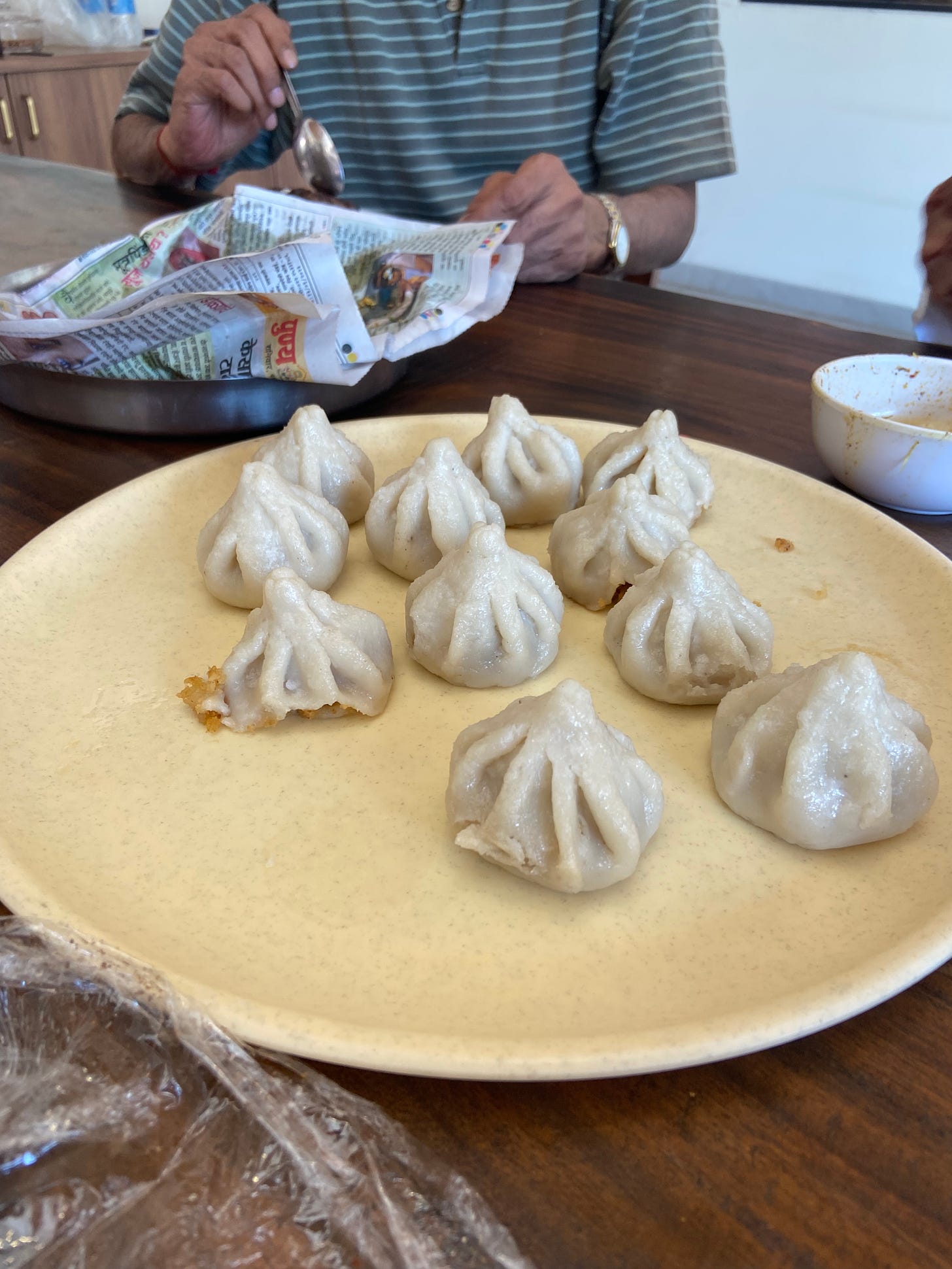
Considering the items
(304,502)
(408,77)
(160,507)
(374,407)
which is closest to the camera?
(304,502)

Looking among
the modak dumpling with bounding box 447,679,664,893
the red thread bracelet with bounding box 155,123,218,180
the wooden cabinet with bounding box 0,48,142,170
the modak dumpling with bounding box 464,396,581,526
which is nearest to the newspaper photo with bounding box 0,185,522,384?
the modak dumpling with bounding box 464,396,581,526

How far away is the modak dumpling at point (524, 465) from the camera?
1.37m

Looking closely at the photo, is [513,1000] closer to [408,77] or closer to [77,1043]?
[77,1043]

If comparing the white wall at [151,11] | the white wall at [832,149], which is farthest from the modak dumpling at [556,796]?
the white wall at [151,11]

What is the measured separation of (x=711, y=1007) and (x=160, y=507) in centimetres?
103

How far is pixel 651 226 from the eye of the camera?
261 centimetres

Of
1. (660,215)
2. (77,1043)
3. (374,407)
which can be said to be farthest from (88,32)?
(77,1043)

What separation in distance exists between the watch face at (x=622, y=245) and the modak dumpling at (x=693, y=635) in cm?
172

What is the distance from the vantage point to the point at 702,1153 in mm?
607

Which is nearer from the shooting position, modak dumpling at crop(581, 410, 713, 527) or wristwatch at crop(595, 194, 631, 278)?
modak dumpling at crop(581, 410, 713, 527)

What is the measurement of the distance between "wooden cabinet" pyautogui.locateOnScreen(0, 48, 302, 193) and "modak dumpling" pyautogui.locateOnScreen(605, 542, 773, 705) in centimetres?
462

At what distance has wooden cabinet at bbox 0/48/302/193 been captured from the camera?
15.9 feet

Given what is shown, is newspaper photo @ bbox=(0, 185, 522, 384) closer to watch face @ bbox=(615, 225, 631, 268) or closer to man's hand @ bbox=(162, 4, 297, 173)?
watch face @ bbox=(615, 225, 631, 268)

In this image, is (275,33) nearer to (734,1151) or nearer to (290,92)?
(290,92)
